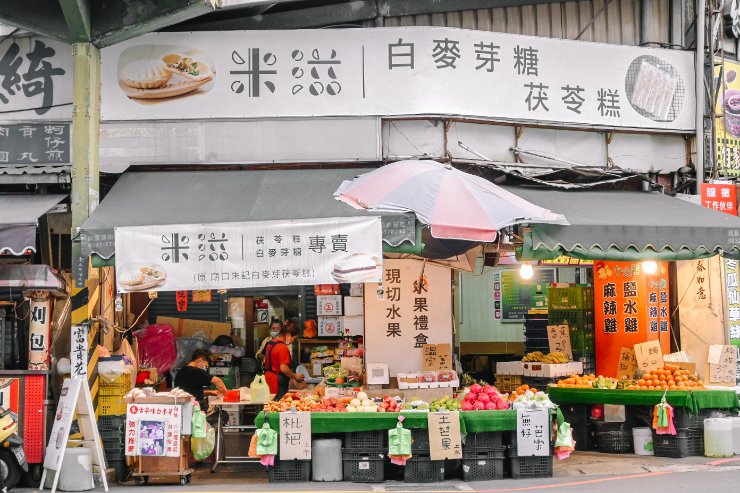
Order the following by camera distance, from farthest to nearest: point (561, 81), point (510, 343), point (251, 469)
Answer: point (510, 343) → point (561, 81) → point (251, 469)

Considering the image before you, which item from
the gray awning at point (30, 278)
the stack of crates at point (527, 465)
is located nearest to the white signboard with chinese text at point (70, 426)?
the gray awning at point (30, 278)

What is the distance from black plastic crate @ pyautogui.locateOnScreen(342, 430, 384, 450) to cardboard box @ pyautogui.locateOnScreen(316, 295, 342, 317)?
16.6 feet

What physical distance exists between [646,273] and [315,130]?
5800 millimetres

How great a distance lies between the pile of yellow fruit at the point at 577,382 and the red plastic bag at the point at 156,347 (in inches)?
261

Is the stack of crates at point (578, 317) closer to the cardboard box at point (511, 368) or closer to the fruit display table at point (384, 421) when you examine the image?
the cardboard box at point (511, 368)

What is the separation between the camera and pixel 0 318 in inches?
523

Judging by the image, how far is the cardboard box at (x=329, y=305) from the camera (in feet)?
57.6

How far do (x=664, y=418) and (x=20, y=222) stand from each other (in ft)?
29.9

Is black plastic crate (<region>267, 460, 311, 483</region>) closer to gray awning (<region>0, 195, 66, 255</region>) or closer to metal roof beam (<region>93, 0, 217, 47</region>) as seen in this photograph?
gray awning (<region>0, 195, 66, 255</region>)

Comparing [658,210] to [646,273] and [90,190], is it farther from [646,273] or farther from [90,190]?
[90,190]

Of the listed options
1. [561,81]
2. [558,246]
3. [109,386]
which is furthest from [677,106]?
[109,386]

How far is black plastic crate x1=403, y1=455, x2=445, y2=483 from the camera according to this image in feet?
41.3

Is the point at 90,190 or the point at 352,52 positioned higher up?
the point at 352,52

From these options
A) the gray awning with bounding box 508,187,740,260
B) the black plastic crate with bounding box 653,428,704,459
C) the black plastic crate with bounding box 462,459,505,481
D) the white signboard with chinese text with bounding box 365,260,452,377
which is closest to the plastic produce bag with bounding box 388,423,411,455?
the black plastic crate with bounding box 462,459,505,481
